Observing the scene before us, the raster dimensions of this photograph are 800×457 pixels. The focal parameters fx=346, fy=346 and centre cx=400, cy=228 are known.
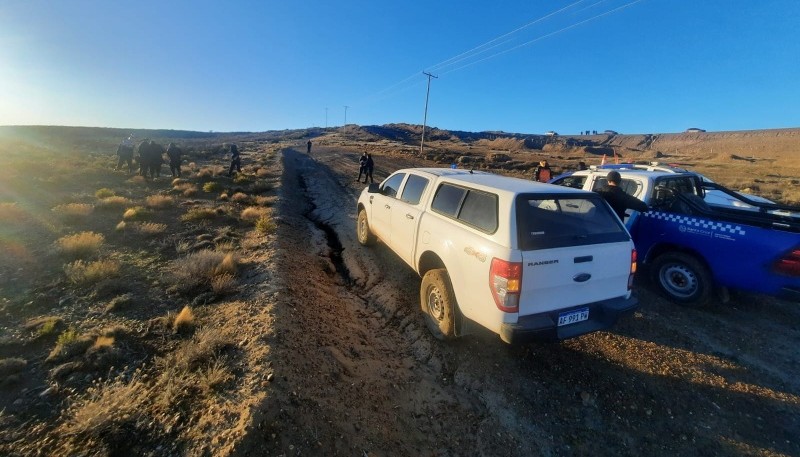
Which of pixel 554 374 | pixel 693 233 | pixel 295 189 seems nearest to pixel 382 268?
pixel 554 374

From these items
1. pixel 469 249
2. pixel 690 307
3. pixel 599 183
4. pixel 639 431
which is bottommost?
pixel 639 431

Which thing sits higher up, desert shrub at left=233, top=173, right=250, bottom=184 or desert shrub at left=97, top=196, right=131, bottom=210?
desert shrub at left=233, top=173, right=250, bottom=184

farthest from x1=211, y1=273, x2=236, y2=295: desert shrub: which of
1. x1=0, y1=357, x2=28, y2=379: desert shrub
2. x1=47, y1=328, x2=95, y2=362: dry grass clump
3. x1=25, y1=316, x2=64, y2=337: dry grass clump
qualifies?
x1=0, y1=357, x2=28, y2=379: desert shrub

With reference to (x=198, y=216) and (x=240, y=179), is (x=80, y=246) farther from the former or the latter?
(x=240, y=179)

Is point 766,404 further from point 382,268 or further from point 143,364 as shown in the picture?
point 143,364

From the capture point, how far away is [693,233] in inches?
199

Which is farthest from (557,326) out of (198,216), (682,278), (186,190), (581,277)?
(186,190)

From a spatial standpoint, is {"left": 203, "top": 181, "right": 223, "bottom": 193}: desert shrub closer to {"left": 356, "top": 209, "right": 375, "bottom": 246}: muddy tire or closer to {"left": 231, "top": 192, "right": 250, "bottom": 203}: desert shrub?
{"left": 231, "top": 192, "right": 250, "bottom": 203}: desert shrub

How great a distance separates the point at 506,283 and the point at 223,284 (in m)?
3.93

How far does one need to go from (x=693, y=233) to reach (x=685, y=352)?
190cm

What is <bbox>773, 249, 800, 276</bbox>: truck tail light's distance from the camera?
4148 mm

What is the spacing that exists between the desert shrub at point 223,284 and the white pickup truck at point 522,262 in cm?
280

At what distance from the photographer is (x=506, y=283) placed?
3.15m

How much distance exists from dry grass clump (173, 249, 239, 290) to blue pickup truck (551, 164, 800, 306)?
676 centimetres
